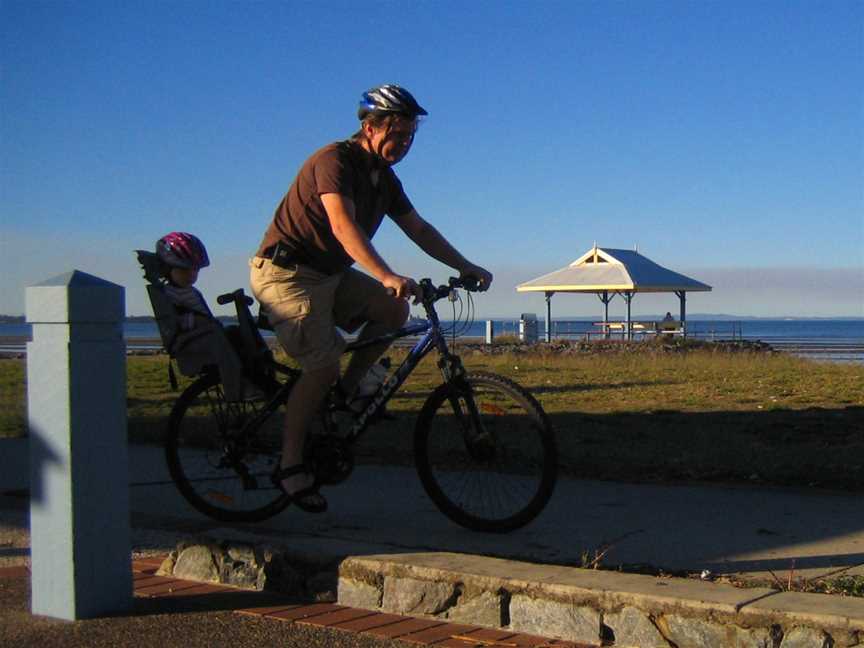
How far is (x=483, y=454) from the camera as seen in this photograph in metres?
5.07

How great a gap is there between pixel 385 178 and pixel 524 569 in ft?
6.38

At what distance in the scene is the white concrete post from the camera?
4.04 metres

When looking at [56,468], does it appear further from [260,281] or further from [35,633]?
[260,281]

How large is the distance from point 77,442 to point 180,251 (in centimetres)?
165

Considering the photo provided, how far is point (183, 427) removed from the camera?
5660 mm

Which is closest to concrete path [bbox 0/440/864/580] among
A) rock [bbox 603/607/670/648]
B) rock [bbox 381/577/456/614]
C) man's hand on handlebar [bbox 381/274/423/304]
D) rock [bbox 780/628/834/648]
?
rock [bbox 381/577/456/614]

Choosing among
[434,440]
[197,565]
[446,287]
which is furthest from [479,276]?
[197,565]

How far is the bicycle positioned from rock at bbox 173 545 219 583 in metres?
0.62

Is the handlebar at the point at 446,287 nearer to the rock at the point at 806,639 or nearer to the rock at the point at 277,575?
the rock at the point at 277,575

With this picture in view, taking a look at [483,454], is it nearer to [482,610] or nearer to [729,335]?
[482,610]

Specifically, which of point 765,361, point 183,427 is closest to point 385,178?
point 183,427

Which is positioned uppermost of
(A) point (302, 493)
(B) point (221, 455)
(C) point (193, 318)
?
(C) point (193, 318)

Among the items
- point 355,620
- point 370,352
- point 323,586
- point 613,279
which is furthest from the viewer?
point 613,279

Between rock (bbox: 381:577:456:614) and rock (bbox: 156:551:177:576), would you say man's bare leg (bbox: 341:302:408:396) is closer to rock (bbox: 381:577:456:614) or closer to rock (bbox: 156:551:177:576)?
rock (bbox: 156:551:177:576)
